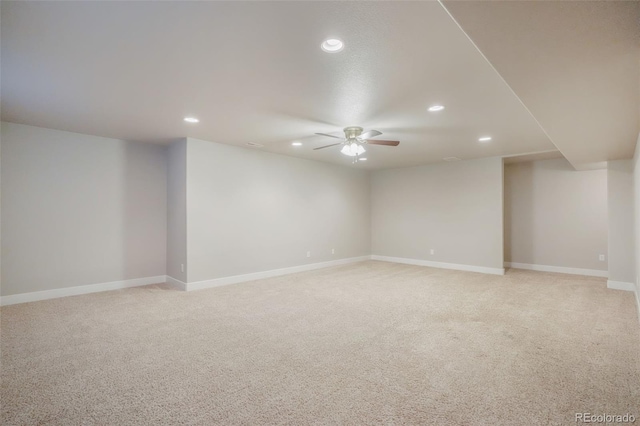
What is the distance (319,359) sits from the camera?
265 cm

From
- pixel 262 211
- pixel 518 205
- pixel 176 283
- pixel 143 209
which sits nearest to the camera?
pixel 176 283

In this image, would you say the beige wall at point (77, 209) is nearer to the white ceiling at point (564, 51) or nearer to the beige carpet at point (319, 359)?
the beige carpet at point (319, 359)

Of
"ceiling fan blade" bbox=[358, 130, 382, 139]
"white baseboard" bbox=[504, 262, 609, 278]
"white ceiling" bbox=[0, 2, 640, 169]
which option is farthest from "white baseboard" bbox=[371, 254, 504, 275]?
"ceiling fan blade" bbox=[358, 130, 382, 139]

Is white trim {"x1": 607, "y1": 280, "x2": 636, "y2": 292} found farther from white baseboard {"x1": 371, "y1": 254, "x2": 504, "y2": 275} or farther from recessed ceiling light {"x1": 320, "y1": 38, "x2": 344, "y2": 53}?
recessed ceiling light {"x1": 320, "y1": 38, "x2": 344, "y2": 53}

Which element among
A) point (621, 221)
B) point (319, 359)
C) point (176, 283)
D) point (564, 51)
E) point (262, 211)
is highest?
point (564, 51)

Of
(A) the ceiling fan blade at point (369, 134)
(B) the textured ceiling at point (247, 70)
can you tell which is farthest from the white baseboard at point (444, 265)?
(A) the ceiling fan blade at point (369, 134)

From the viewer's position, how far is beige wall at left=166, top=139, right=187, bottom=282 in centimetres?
511

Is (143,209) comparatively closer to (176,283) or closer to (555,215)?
(176,283)

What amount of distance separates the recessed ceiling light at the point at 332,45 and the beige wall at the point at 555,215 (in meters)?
6.54

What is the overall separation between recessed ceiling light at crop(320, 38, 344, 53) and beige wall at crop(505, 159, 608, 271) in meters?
6.54

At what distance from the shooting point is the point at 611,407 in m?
1.99

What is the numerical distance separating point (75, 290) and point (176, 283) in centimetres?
139

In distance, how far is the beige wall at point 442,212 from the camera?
261 inches

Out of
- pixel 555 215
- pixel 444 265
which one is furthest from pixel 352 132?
pixel 555 215
